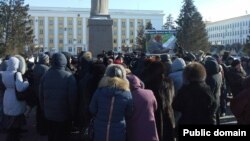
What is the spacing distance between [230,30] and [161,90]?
139 metres

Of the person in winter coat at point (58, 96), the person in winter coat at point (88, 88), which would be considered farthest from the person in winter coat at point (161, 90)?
the person in winter coat at point (58, 96)

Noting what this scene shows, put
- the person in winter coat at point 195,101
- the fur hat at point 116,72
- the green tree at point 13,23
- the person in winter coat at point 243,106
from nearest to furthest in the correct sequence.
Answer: the person in winter coat at point 243,106 < the fur hat at point 116,72 < the person in winter coat at point 195,101 < the green tree at point 13,23

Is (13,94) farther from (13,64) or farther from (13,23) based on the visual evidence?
(13,23)

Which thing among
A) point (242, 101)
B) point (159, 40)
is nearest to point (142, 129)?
point (242, 101)

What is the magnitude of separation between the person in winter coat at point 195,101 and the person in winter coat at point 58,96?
1969 mm

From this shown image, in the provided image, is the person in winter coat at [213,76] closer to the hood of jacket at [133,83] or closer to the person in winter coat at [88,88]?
the person in winter coat at [88,88]

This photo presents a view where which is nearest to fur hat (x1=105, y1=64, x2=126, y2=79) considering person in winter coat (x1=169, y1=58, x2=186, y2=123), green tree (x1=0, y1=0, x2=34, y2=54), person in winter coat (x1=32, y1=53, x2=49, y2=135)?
person in winter coat (x1=169, y1=58, x2=186, y2=123)

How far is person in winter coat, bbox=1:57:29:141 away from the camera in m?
8.17

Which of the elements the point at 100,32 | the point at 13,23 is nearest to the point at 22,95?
the point at 100,32

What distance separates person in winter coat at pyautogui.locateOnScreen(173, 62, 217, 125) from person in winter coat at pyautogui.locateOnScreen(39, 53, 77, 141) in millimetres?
1969

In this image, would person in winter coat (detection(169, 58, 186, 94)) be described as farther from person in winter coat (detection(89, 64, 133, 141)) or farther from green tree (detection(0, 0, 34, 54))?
green tree (detection(0, 0, 34, 54))

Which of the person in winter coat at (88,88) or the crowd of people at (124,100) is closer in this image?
the crowd of people at (124,100)

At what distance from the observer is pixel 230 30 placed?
14162 cm

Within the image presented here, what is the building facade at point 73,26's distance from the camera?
374ft
